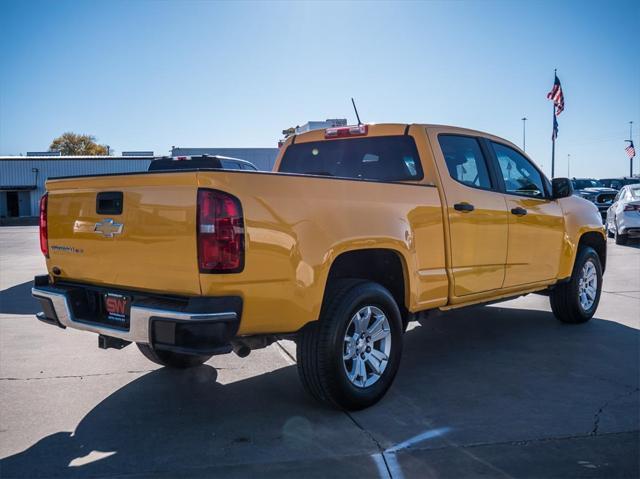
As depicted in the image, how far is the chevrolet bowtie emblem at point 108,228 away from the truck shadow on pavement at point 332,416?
1.17 meters

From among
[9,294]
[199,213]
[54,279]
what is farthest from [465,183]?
[9,294]

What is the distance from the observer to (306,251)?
356cm

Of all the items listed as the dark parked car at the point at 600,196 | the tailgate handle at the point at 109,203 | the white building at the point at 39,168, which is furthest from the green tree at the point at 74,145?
the tailgate handle at the point at 109,203

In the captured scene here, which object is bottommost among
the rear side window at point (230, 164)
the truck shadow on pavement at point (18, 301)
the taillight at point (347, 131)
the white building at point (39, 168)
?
the truck shadow on pavement at point (18, 301)

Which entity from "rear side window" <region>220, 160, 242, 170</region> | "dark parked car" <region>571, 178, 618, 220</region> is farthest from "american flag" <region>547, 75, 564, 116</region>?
"rear side window" <region>220, 160, 242, 170</region>

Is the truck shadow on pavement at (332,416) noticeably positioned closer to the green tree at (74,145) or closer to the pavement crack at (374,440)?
the pavement crack at (374,440)

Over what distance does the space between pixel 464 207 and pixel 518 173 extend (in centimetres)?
132

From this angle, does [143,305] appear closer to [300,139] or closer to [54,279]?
[54,279]

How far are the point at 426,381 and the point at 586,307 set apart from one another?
297 centimetres

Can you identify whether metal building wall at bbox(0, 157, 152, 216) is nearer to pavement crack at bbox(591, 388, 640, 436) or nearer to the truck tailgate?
the truck tailgate

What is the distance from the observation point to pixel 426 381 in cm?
465

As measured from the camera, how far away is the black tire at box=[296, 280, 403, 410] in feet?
12.2

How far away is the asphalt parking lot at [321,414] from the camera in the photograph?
319 cm

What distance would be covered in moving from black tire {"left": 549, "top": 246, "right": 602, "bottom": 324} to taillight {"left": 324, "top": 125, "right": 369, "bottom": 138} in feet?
9.39
